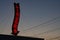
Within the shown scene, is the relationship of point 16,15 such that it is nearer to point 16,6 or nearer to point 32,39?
point 16,6

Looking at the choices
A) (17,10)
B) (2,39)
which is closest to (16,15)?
(17,10)

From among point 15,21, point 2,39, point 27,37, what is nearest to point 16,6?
point 15,21

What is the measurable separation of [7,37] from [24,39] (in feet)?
5.71

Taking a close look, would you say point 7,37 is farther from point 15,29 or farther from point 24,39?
point 15,29

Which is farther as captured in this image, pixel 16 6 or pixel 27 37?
pixel 27 37

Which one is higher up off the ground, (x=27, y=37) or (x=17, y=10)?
(x=17, y=10)

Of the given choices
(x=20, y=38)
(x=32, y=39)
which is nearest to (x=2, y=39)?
(x=20, y=38)

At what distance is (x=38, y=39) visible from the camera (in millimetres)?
17391

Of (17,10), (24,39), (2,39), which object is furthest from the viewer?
(24,39)

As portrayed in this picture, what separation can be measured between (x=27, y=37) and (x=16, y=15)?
8.66 meters

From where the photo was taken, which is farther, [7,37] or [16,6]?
[7,37]

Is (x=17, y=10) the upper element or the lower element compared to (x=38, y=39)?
upper

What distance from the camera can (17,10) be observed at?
8766mm

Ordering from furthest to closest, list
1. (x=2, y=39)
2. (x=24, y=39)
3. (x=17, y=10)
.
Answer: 1. (x=24, y=39)
2. (x=2, y=39)
3. (x=17, y=10)
